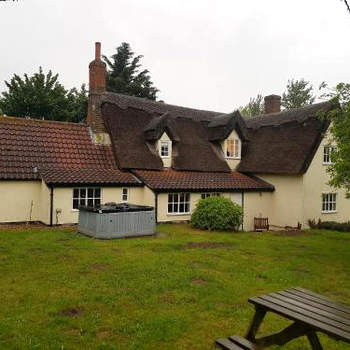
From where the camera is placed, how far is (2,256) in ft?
40.3

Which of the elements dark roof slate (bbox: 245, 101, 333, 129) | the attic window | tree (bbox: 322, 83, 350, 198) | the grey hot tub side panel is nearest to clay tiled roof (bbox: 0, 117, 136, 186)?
the grey hot tub side panel

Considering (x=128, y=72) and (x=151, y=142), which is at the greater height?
(x=128, y=72)

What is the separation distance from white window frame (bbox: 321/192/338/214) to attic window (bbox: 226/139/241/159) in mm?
7359

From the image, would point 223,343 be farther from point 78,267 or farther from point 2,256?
point 2,256

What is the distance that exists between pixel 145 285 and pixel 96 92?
19761 mm

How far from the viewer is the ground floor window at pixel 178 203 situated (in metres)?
22.8

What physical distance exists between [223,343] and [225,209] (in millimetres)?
15297

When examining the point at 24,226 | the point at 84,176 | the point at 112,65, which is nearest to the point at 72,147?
the point at 84,176

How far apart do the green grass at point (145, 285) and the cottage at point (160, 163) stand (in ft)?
13.7

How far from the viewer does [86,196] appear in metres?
20.9

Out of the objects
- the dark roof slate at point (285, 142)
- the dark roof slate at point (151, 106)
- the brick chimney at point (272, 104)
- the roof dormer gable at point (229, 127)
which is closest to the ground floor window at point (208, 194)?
the dark roof slate at point (285, 142)

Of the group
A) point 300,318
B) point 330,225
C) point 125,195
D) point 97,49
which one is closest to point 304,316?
point 300,318

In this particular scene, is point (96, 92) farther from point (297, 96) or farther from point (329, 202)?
point (297, 96)

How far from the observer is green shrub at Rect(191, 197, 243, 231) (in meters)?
20.6
